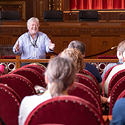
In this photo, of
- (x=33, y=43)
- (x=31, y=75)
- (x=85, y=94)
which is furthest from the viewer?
(x=33, y=43)

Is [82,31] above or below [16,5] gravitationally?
below

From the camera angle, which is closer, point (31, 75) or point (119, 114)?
point (119, 114)

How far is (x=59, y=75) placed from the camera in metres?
1.42

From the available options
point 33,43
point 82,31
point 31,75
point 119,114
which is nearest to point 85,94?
point 119,114

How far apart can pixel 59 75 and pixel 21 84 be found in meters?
0.98

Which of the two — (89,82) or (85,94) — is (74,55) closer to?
(89,82)

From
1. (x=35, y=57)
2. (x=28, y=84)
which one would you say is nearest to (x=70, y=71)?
(x=28, y=84)

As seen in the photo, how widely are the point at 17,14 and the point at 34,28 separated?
129 inches

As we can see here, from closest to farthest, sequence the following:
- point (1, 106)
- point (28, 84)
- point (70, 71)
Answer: point (70, 71)
point (1, 106)
point (28, 84)

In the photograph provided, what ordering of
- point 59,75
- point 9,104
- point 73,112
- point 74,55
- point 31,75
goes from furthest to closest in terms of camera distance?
1. point 31,75
2. point 74,55
3. point 9,104
4. point 59,75
5. point 73,112

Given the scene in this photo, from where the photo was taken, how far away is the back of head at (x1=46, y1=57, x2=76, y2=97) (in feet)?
4.65

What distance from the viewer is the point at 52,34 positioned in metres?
7.84

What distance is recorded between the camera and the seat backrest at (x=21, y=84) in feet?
7.62

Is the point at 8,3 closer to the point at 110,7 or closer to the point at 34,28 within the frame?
the point at 110,7
